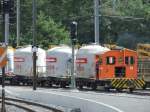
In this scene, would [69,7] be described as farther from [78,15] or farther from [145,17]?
[145,17]

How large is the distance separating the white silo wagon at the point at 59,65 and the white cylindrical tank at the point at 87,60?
2.40m

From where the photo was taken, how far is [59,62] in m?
48.0

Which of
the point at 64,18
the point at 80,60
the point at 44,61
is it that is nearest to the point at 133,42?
the point at 64,18

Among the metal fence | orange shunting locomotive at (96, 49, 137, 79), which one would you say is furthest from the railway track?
the metal fence

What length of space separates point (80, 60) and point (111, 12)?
145 feet

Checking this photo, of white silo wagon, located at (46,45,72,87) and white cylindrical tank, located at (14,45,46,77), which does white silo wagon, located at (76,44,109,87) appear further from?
white cylindrical tank, located at (14,45,46,77)

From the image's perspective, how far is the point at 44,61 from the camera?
2079 inches

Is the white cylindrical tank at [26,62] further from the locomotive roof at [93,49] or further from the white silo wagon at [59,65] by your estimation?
the locomotive roof at [93,49]

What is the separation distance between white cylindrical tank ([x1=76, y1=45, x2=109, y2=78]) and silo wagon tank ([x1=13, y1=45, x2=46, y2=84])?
7.03 meters

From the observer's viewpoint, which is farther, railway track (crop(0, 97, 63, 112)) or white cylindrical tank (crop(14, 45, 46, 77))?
white cylindrical tank (crop(14, 45, 46, 77))

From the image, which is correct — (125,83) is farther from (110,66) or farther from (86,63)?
(86,63)

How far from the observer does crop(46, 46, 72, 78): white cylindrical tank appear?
1866 inches

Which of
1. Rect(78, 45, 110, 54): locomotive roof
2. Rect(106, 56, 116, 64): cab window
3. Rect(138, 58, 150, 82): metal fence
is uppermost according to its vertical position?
Rect(78, 45, 110, 54): locomotive roof

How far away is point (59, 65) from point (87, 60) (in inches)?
199
